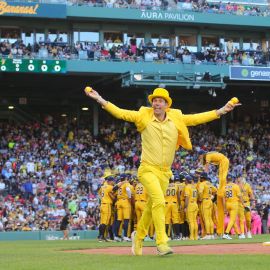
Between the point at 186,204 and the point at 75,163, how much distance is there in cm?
1399

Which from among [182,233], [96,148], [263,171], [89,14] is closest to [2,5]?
[89,14]

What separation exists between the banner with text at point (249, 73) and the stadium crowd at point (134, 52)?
126 cm

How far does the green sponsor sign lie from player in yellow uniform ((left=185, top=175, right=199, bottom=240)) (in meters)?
15.0

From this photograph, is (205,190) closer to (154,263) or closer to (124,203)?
(124,203)

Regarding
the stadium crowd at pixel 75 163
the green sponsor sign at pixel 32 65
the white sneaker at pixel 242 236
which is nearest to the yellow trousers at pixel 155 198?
the white sneaker at pixel 242 236

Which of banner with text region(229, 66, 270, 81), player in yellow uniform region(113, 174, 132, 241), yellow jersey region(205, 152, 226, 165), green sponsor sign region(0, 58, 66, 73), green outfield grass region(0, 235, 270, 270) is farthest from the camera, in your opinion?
banner with text region(229, 66, 270, 81)

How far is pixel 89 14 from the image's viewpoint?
123 ft

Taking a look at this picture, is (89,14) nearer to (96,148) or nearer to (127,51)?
(127,51)

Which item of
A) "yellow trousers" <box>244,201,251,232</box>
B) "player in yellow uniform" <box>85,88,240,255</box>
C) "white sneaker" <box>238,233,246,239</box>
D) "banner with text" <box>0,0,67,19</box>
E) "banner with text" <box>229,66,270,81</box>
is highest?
"banner with text" <box>0,0,67,19</box>

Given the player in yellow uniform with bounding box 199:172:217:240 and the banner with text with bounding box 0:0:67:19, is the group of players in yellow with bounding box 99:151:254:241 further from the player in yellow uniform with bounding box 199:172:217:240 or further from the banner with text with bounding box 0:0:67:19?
the banner with text with bounding box 0:0:67:19

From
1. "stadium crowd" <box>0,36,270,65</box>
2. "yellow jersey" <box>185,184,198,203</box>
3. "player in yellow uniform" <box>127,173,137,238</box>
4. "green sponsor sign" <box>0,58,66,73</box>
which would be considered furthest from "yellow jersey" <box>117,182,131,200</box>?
"stadium crowd" <box>0,36,270,65</box>

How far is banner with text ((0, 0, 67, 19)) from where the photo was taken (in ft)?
116

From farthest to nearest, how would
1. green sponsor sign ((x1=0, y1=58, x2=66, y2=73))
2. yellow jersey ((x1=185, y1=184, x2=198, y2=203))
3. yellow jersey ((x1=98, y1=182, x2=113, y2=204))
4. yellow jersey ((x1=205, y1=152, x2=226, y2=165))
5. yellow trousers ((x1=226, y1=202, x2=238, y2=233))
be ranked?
green sponsor sign ((x1=0, y1=58, x2=66, y2=73)) → yellow jersey ((x1=98, y1=182, x2=113, y2=204)) → yellow jersey ((x1=185, y1=184, x2=198, y2=203)) → yellow jersey ((x1=205, y1=152, x2=226, y2=165)) → yellow trousers ((x1=226, y1=202, x2=238, y2=233))

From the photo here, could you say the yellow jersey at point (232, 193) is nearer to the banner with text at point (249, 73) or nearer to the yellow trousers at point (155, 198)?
the yellow trousers at point (155, 198)
